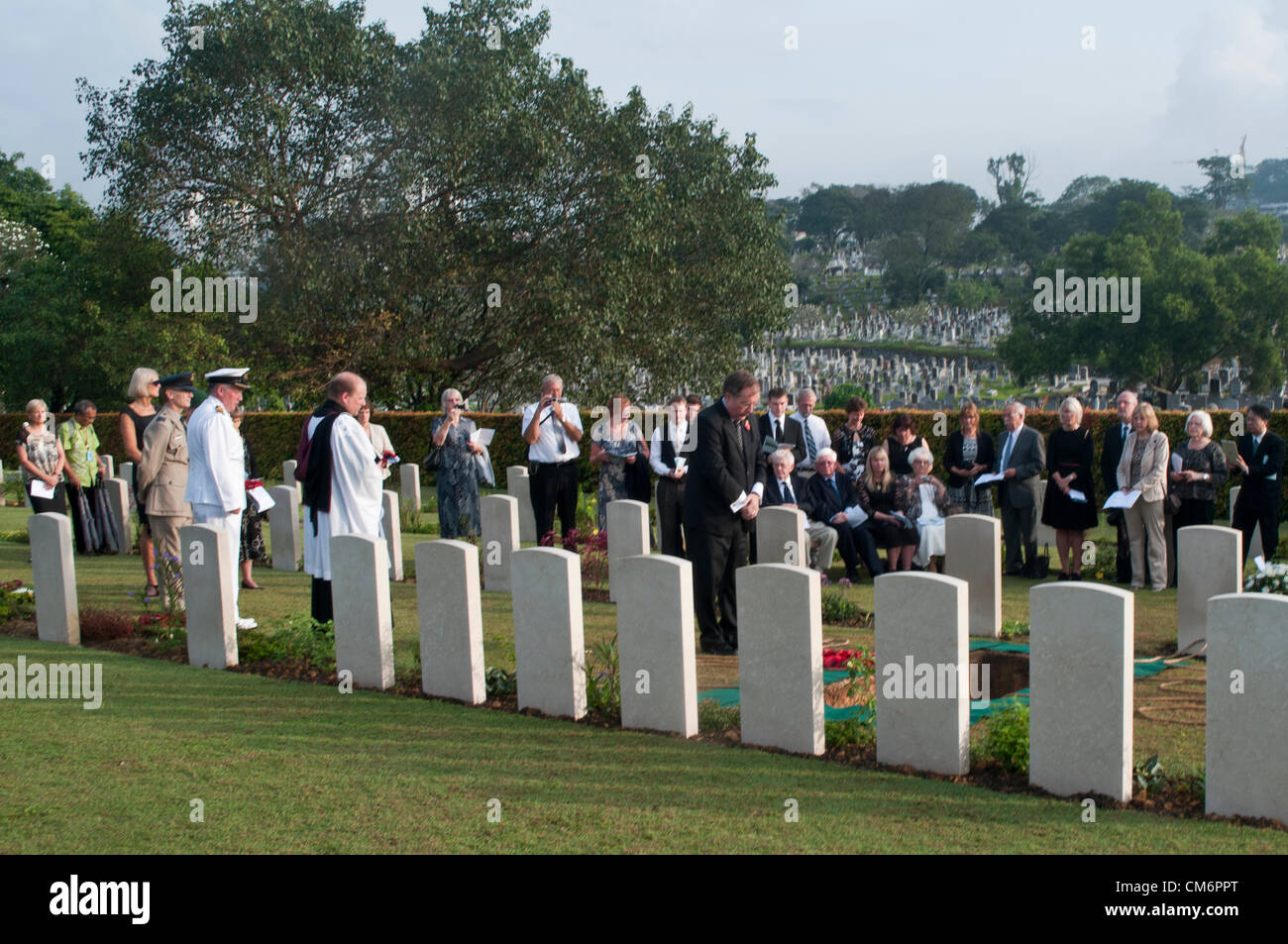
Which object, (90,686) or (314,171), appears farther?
(314,171)

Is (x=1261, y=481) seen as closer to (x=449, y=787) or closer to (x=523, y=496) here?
(x=449, y=787)

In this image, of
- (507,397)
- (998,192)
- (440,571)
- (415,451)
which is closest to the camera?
(440,571)

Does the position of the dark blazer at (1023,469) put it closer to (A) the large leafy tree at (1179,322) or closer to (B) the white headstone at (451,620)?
(B) the white headstone at (451,620)

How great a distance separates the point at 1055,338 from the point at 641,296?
32748mm

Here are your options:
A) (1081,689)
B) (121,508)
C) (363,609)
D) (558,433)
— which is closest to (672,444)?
(558,433)

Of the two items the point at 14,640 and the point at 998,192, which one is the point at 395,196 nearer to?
the point at 14,640

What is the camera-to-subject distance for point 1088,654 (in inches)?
204

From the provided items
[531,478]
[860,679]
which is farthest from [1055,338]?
[860,679]

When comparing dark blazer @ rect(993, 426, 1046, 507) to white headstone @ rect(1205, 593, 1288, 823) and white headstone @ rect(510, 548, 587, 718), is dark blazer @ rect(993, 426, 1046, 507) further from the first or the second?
white headstone @ rect(1205, 593, 1288, 823)

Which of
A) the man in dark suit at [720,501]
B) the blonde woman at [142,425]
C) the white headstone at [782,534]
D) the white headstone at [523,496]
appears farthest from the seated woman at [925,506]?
the blonde woman at [142,425]

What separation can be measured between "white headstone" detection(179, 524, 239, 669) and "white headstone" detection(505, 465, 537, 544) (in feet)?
23.5

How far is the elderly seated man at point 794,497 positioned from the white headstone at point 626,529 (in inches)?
54.1

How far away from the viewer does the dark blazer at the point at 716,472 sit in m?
8.36

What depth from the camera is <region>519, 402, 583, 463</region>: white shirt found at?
1189 centimetres
